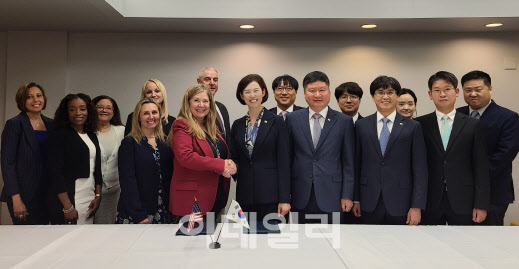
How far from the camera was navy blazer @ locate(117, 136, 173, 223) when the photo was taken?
3.39 meters

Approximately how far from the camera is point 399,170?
3291 mm

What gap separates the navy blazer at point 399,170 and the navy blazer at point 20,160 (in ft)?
9.01

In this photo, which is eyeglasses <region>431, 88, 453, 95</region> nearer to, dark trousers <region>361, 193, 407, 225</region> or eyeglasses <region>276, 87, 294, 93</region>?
dark trousers <region>361, 193, 407, 225</region>

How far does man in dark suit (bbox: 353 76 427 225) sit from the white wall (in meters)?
2.91

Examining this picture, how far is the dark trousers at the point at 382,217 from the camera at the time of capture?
335 cm

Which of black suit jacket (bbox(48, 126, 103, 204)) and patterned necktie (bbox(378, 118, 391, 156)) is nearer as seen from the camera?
patterned necktie (bbox(378, 118, 391, 156))

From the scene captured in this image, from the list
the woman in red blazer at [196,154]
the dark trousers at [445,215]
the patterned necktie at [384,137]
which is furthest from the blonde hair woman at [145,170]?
the dark trousers at [445,215]

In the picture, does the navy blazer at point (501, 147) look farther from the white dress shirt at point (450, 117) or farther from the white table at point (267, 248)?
the white table at point (267, 248)

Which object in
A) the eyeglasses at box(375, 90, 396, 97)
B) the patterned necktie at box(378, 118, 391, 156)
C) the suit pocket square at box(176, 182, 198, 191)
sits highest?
the eyeglasses at box(375, 90, 396, 97)

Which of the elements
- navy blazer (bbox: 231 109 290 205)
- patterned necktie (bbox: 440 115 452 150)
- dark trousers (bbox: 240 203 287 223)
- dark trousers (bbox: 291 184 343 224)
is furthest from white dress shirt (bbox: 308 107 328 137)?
patterned necktie (bbox: 440 115 452 150)
